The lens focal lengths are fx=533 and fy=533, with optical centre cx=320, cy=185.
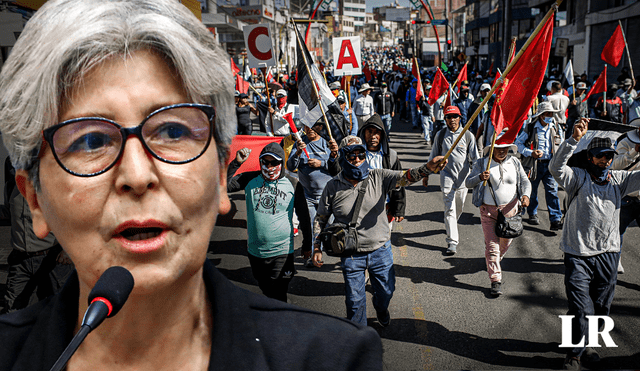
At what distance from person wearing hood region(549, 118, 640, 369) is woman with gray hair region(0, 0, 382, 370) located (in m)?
4.41

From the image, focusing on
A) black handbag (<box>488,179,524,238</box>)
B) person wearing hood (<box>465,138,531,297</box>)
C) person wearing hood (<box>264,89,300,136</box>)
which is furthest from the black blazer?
person wearing hood (<box>264,89,300,136</box>)

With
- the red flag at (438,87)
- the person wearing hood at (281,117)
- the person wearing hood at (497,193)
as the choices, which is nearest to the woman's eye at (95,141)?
the person wearing hood at (497,193)

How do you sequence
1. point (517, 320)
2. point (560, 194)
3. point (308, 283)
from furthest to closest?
point (560, 194), point (308, 283), point (517, 320)

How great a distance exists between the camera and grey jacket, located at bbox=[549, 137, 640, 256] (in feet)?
16.7

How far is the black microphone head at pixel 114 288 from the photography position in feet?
3.16

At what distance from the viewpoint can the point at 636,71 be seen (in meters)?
25.3

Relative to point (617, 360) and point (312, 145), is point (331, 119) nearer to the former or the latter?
point (312, 145)

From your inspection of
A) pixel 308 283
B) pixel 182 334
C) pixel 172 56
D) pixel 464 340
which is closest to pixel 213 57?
pixel 172 56

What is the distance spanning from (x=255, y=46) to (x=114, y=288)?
1124 centimetres

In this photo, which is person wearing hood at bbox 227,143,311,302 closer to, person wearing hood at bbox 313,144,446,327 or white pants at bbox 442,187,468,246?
person wearing hood at bbox 313,144,446,327

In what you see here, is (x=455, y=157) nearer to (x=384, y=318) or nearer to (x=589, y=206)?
(x=589, y=206)

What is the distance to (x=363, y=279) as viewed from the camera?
5.32m

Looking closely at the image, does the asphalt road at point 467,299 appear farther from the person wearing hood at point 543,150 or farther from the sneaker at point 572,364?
the person wearing hood at point 543,150

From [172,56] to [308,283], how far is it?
600 centimetres
